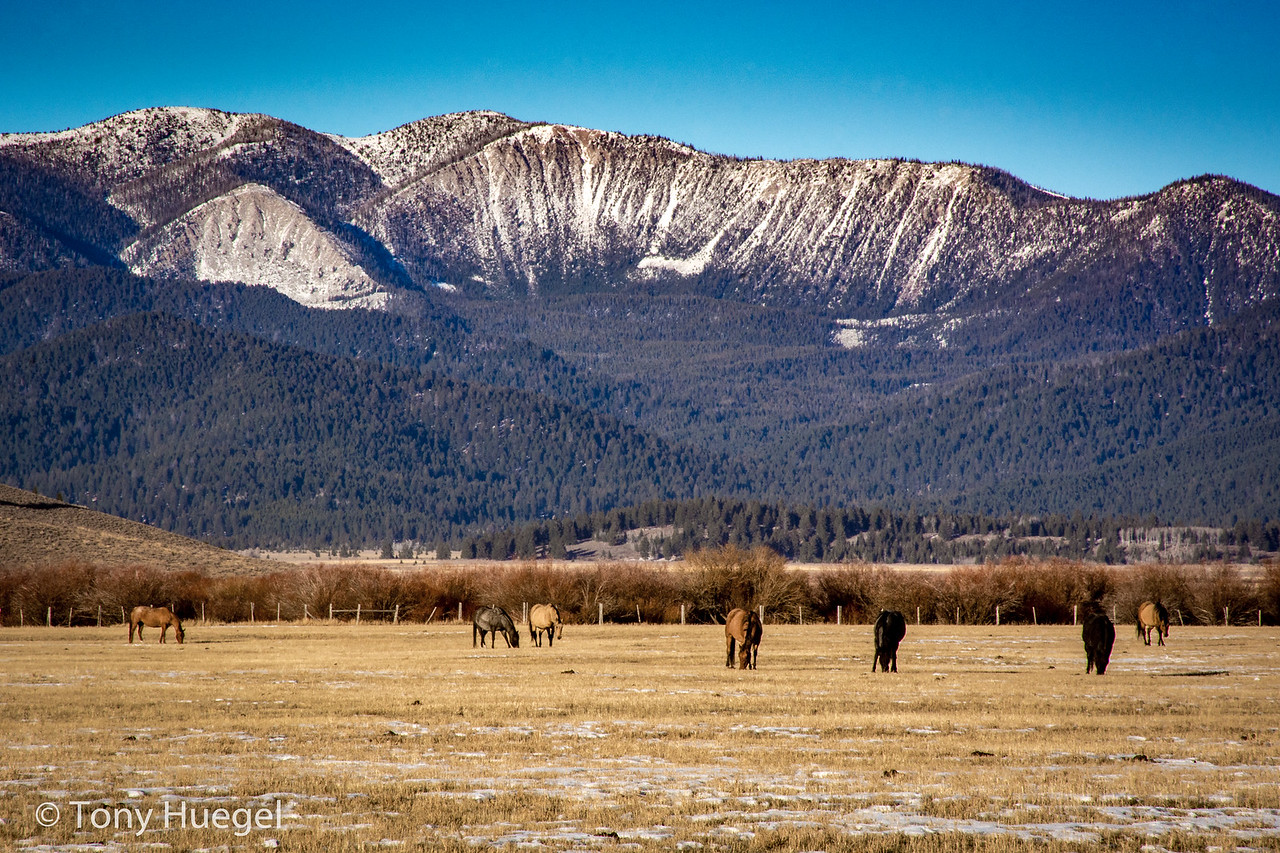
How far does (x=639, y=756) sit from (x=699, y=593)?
5954cm

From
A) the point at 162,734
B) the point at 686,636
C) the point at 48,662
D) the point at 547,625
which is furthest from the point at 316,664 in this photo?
the point at 686,636

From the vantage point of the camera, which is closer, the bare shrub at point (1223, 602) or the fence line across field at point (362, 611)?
the bare shrub at point (1223, 602)

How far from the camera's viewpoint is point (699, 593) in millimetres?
82375

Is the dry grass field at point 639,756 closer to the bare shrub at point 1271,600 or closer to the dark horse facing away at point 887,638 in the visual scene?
the dark horse facing away at point 887,638

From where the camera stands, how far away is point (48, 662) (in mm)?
43219

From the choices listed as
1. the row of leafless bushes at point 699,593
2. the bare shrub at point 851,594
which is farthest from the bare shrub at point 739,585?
the bare shrub at point 851,594

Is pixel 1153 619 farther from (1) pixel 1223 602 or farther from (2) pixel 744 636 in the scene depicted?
(1) pixel 1223 602

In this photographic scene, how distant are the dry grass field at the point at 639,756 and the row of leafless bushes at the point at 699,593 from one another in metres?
39.9

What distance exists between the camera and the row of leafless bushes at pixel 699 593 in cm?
8119

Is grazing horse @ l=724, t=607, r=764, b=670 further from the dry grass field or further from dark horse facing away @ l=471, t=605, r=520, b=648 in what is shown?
dark horse facing away @ l=471, t=605, r=520, b=648

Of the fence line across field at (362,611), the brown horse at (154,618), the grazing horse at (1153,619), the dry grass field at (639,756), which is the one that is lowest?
the dry grass field at (639,756)

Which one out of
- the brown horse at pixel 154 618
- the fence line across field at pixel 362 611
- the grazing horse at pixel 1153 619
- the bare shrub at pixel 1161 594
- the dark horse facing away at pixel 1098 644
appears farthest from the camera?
the fence line across field at pixel 362 611

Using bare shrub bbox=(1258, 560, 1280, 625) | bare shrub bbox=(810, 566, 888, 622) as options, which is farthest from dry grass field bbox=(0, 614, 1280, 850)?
bare shrub bbox=(810, 566, 888, 622)

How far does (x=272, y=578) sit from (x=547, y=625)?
4702 centimetres
